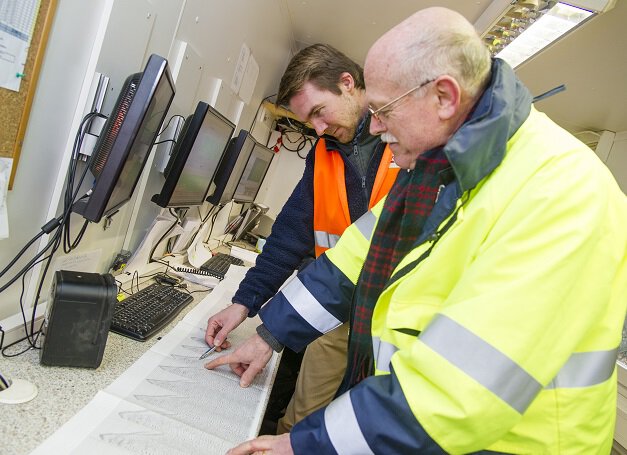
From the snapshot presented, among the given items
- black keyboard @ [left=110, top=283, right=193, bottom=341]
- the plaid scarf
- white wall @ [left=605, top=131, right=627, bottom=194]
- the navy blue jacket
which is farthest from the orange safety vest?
white wall @ [left=605, top=131, right=627, bottom=194]

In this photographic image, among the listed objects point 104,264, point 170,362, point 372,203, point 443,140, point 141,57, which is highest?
point 443,140

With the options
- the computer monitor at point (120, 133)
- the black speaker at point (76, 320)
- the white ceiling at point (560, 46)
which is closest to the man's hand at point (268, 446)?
the black speaker at point (76, 320)

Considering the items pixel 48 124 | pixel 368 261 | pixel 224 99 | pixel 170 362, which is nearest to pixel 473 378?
pixel 368 261

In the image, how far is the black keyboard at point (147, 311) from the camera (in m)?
1.17

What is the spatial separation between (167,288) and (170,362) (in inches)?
21.6

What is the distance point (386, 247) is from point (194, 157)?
0.98 m

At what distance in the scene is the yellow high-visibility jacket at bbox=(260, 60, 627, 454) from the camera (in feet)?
1.87

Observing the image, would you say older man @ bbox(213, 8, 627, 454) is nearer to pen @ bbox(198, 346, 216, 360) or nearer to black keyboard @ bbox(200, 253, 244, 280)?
pen @ bbox(198, 346, 216, 360)

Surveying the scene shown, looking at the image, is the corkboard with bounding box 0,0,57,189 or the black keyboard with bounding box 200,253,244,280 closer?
the corkboard with bounding box 0,0,57,189

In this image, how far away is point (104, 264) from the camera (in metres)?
1.54

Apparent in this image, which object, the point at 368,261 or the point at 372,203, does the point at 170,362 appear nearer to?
the point at 368,261

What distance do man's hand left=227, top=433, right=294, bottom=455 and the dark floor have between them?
1315 millimetres

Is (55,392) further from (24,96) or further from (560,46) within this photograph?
(560,46)

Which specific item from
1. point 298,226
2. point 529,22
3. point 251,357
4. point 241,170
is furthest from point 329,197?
point 529,22
